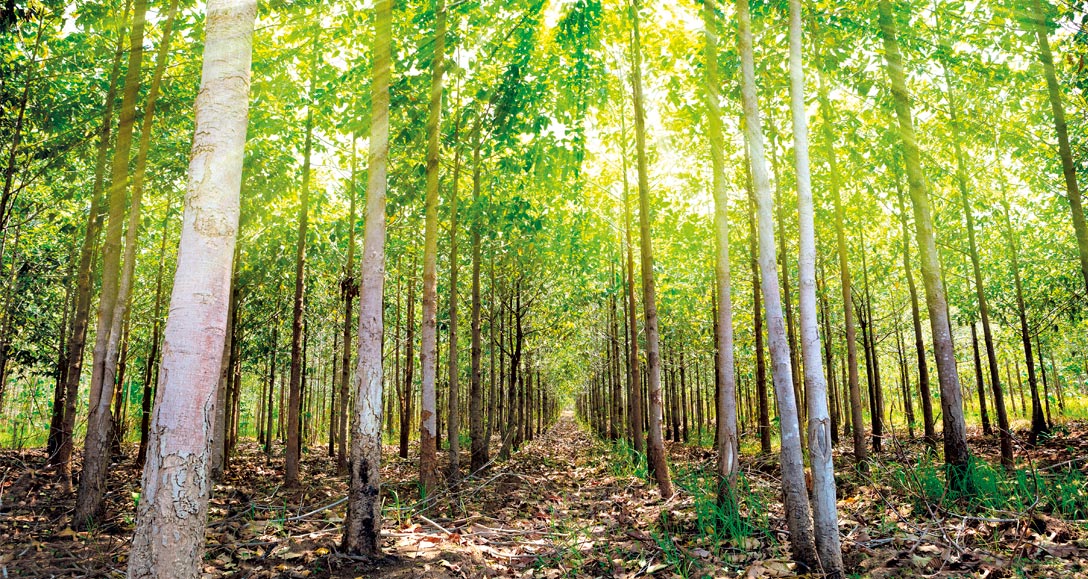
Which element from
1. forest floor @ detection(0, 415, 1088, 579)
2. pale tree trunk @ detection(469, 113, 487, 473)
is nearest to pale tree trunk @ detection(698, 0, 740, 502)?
forest floor @ detection(0, 415, 1088, 579)

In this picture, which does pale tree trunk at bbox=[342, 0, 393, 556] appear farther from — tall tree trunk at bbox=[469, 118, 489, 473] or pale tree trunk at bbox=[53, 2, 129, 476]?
tall tree trunk at bbox=[469, 118, 489, 473]

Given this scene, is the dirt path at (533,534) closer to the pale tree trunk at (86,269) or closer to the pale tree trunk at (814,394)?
the pale tree trunk at (814,394)

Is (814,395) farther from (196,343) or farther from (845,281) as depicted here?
(845,281)

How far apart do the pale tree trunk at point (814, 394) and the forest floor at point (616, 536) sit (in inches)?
23.3

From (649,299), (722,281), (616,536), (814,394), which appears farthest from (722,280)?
(616,536)

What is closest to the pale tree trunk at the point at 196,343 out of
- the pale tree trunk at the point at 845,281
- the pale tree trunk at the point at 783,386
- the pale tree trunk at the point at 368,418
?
the pale tree trunk at the point at 368,418

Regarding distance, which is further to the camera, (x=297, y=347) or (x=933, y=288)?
(x=297, y=347)

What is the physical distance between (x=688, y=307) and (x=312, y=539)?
44.5ft

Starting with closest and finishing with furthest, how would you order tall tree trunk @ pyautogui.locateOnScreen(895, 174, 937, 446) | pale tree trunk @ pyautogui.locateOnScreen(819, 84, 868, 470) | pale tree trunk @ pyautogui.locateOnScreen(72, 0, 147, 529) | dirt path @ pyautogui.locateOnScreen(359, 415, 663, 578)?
1. dirt path @ pyautogui.locateOnScreen(359, 415, 663, 578)
2. pale tree trunk @ pyautogui.locateOnScreen(72, 0, 147, 529)
3. pale tree trunk @ pyautogui.locateOnScreen(819, 84, 868, 470)
4. tall tree trunk @ pyautogui.locateOnScreen(895, 174, 937, 446)

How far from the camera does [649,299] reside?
9000 mm

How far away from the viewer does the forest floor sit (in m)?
4.77

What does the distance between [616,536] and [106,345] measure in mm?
6075

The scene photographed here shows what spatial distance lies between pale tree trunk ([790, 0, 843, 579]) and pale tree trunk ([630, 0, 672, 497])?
3967 millimetres

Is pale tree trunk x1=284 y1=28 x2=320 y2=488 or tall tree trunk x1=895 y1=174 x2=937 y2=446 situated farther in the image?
tall tree trunk x1=895 y1=174 x2=937 y2=446
